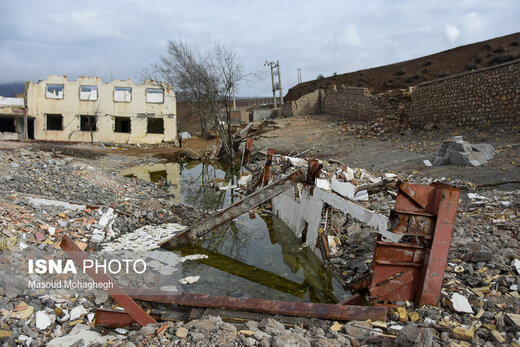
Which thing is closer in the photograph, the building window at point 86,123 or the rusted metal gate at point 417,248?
the rusted metal gate at point 417,248

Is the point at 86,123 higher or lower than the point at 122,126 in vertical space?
higher

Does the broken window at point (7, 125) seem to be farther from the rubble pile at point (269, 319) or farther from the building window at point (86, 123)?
the rubble pile at point (269, 319)

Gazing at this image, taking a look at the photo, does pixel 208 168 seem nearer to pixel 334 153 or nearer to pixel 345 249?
pixel 334 153

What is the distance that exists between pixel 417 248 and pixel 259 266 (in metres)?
3.16

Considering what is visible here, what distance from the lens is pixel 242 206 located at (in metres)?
6.01

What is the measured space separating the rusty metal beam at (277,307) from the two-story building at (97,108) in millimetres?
26653

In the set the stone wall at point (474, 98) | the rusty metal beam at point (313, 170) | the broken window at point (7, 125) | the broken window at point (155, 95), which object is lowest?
the rusty metal beam at point (313, 170)

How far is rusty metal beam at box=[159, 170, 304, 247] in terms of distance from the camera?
5969mm

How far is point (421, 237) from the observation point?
361 cm

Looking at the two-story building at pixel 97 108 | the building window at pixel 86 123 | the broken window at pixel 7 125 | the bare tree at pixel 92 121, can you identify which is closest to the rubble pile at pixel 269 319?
the bare tree at pixel 92 121

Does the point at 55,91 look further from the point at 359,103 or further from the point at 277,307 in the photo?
the point at 277,307

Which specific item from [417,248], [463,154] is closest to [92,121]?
[463,154]

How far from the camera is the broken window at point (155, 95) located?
95.7 ft

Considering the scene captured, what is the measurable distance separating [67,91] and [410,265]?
30345 millimetres
